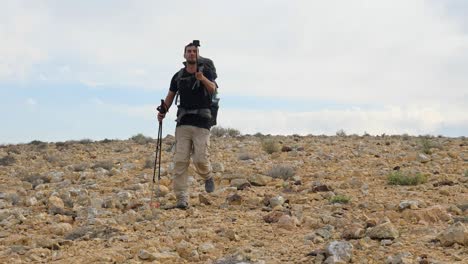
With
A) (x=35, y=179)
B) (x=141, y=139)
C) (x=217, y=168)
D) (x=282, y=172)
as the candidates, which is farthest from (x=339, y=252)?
(x=141, y=139)

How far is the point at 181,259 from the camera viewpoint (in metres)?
4.88

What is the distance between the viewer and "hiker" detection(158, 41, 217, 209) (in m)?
7.27

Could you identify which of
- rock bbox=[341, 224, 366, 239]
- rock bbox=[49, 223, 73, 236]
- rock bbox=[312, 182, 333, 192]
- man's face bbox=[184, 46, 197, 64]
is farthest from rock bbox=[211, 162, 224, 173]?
rock bbox=[341, 224, 366, 239]

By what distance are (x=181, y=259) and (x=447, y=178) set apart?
558cm

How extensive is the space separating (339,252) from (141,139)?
17.3 metres

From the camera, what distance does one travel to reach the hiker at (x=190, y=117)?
→ 7273 mm

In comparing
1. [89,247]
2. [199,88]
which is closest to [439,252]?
[89,247]

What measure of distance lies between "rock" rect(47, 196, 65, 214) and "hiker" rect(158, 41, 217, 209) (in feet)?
5.00

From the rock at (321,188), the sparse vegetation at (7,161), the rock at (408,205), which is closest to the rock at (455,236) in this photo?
the rock at (408,205)

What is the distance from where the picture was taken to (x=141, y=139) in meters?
21.2

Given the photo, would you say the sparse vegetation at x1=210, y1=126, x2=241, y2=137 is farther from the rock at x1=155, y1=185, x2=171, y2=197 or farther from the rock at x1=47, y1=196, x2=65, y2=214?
the rock at x1=47, y1=196, x2=65, y2=214

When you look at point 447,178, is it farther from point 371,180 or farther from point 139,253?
point 139,253

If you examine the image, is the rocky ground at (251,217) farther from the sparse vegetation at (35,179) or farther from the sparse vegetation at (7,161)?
the sparse vegetation at (7,161)

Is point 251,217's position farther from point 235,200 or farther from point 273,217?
point 235,200
